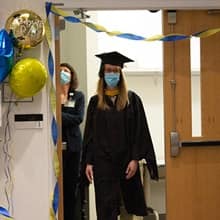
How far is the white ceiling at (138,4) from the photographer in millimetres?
2941

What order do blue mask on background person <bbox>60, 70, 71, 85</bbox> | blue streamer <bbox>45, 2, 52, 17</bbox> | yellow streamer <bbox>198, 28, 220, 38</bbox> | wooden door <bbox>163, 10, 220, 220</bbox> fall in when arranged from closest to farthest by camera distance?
blue streamer <bbox>45, 2, 52, 17</bbox> → yellow streamer <bbox>198, 28, 220, 38</bbox> → wooden door <bbox>163, 10, 220, 220</bbox> → blue mask on background person <bbox>60, 70, 71, 85</bbox>

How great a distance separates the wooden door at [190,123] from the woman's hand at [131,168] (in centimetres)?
23

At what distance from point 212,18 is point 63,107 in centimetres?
141

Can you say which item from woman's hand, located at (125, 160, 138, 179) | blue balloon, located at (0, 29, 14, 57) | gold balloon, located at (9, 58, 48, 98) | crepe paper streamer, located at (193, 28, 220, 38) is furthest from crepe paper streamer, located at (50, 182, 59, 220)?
crepe paper streamer, located at (193, 28, 220, 38)

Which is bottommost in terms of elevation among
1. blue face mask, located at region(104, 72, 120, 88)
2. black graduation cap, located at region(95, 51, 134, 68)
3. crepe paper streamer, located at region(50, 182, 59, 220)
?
crepe paper streamer, located at region(50, 182, 59, 220)

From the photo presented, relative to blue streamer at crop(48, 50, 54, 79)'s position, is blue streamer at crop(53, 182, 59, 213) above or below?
below

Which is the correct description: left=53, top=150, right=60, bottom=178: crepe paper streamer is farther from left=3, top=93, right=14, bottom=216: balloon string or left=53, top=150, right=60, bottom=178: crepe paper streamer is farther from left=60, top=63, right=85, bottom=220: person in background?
left=60, top=63, right=85, bottom=220: person in background

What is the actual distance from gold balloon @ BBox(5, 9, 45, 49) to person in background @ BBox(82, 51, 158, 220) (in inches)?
25.7

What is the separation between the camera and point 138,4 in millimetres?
2955

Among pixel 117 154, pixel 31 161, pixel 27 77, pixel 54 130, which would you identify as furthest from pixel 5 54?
pixel 117 154

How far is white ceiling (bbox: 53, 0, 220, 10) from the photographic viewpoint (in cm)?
294

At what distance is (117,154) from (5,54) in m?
1.11

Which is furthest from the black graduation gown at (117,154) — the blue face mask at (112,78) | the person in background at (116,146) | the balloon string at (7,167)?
the balloon string at (7,167)

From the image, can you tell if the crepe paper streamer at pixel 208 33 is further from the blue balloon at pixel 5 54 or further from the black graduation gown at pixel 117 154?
the blue balloon at pixel 5 54
